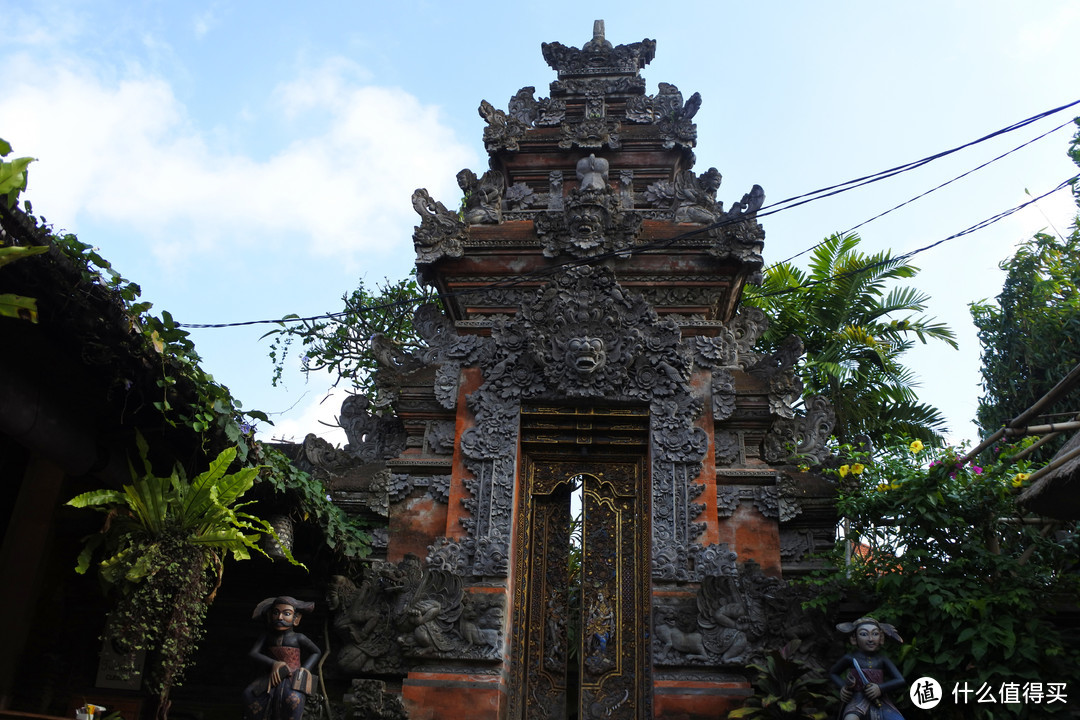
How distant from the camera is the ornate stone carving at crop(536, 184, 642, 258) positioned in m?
10.7

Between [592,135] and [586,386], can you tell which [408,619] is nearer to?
[586,386]

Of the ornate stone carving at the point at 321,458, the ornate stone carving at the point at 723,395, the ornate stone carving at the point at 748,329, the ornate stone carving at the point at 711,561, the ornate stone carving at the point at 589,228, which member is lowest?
the ornate stone carving at the point at 711,561

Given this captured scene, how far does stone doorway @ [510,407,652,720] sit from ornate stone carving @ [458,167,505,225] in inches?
117

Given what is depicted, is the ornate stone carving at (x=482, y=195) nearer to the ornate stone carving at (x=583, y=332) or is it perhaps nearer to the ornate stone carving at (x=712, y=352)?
the ornate stone carving at (x=583, y=332)

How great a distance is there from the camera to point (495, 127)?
12.4 meters

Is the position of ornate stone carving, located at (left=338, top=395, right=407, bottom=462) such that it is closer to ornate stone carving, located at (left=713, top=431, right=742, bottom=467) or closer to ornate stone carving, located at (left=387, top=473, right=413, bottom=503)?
ornate stone carving, located at (left=387, top=473, right=413, bottom=503)

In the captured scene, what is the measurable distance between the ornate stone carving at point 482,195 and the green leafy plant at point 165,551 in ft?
18.8

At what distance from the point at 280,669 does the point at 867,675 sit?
15.8 feet

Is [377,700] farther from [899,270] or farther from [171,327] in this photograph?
[899,270]

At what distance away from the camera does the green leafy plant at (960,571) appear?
23.8 feet

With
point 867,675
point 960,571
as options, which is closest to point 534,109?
point 960,571

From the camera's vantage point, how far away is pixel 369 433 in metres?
10.5

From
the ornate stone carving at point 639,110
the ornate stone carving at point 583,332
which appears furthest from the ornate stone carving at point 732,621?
the ornate stone carving at point 639,110

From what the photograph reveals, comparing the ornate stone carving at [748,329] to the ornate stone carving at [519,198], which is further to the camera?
the ornate stone carving at [519,198]
